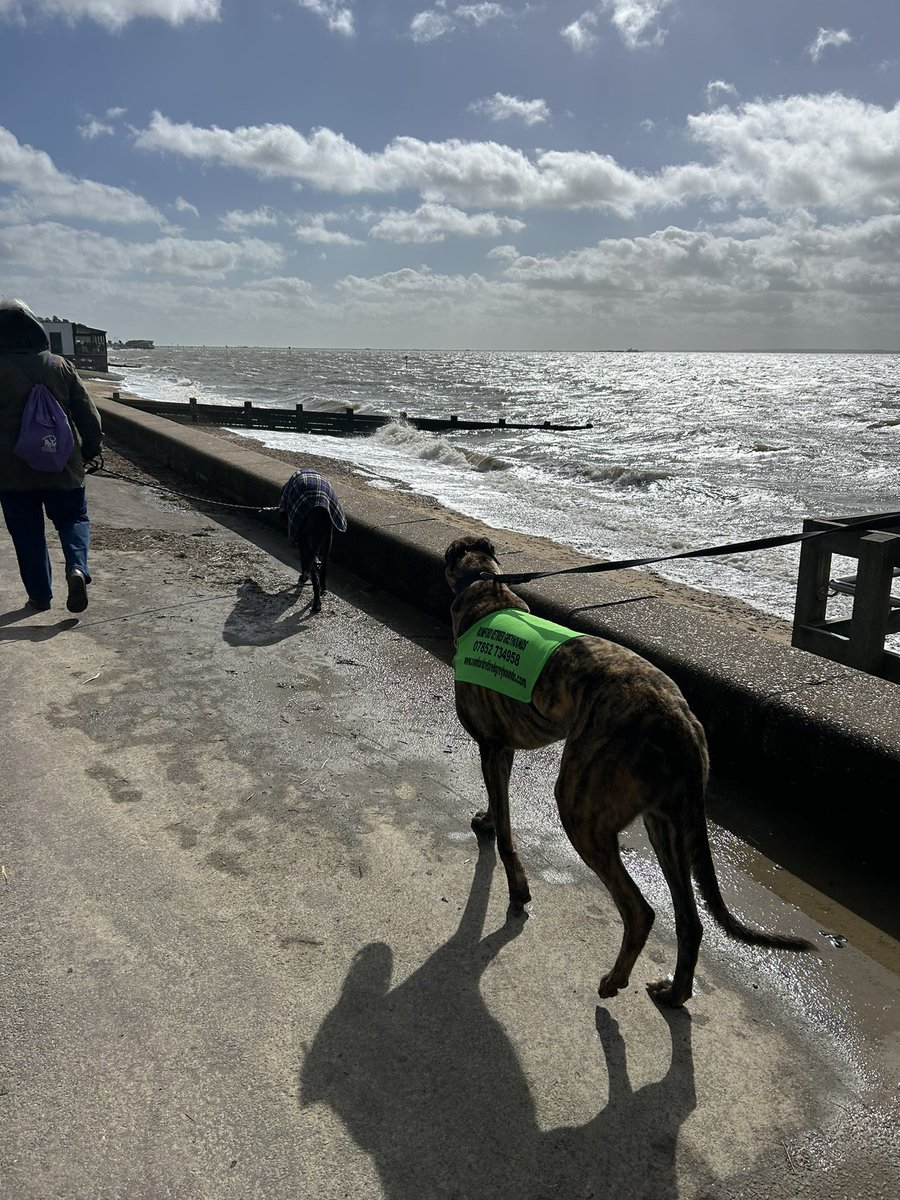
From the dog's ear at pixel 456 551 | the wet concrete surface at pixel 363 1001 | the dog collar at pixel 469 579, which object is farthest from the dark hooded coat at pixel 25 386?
the dog collar at pixel 469 579

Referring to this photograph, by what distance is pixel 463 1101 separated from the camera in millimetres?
2023

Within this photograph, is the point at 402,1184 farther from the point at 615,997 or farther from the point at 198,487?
the point at 198,487

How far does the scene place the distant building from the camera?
189 feet

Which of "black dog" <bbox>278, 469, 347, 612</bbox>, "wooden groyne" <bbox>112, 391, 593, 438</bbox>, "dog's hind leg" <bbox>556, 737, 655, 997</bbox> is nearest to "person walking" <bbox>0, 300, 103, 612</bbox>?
"black dog" <bbox>278, 469, 347, 612</bbox>

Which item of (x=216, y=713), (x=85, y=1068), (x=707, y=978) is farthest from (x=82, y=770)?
(x=707, y=978)

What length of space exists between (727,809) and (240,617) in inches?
141

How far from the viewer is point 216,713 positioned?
4.13 m

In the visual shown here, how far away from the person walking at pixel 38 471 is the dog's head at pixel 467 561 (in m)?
2.92

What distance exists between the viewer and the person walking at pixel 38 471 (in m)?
5.25

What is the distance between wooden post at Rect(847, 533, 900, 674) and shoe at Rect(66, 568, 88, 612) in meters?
4.66

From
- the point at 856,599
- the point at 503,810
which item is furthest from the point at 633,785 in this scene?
the point at 856,599

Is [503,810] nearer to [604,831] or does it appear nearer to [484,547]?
[604,831]

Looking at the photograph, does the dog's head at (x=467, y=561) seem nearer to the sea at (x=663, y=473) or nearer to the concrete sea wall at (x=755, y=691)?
the concrete sea wall at (x=755, y=691)

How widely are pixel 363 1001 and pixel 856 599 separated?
340cm
